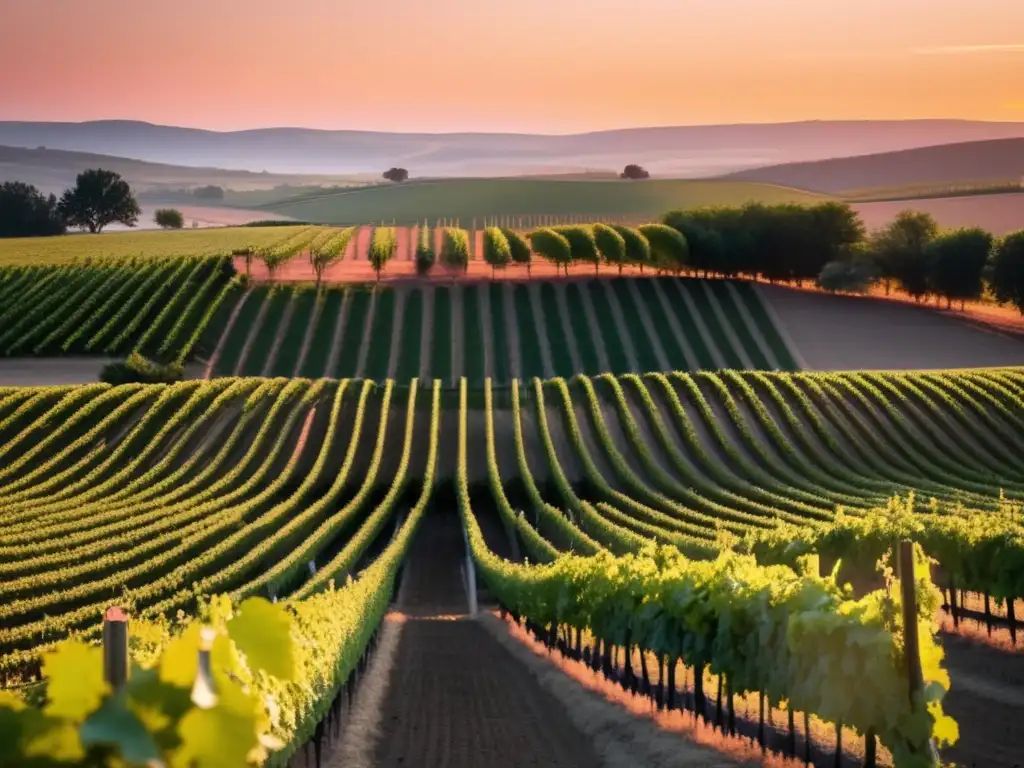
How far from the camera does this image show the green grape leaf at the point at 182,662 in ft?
11.9

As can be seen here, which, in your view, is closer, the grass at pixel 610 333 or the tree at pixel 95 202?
the grass at pixel 610 333

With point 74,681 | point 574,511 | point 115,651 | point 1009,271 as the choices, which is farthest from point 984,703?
point 1009,271

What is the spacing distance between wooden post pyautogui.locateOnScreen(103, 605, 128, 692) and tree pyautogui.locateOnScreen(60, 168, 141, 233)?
153m

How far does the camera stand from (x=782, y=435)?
5791 cm

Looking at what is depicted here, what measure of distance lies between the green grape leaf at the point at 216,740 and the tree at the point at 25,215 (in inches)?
5761

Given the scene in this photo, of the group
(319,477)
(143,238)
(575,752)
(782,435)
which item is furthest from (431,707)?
(143,238)

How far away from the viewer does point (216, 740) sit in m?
3.63

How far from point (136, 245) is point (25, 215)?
3987 centimetres

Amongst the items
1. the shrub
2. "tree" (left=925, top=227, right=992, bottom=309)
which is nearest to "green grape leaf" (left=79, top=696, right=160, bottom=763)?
the shrub

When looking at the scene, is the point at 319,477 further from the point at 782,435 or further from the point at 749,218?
the point at 749,218

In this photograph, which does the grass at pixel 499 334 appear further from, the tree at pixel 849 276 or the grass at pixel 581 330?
the tree at pixel 849 276

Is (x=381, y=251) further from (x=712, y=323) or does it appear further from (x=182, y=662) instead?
(x=182, y=662)

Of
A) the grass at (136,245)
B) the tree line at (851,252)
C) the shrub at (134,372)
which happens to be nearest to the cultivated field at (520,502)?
the grass at (136,245)

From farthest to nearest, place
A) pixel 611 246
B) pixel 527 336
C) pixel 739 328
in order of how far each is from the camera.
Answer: pixel 611 246 → pixel 739 328 → pixel 527 336
